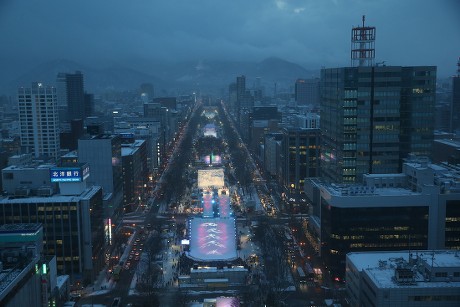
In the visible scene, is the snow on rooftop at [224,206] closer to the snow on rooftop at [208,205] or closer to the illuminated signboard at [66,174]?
the snow on rooftop at [208,205]

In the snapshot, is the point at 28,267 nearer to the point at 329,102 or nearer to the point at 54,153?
the point at 329,102

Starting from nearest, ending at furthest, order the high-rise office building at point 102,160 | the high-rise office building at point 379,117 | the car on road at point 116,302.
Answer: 1. the car on road at point 116,302
2. the high-rise office building at point 379,117
3. the high-rise office building at point 102,160

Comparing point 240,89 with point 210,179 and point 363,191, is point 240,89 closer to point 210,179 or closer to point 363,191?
point 210,179

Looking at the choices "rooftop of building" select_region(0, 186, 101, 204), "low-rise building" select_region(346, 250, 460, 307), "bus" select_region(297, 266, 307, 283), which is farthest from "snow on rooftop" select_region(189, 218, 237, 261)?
"low-rise building" select_region(346, 250, 460, 307)

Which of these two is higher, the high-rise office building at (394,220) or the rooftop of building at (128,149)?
the rooftop of building at (128,149)

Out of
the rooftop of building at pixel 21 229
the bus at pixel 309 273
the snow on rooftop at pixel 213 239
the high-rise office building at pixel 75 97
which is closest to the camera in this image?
the rooftop of building at pixel 21 229

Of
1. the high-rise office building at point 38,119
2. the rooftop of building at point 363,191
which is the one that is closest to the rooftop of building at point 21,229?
the rooftop of building at point 363,191
